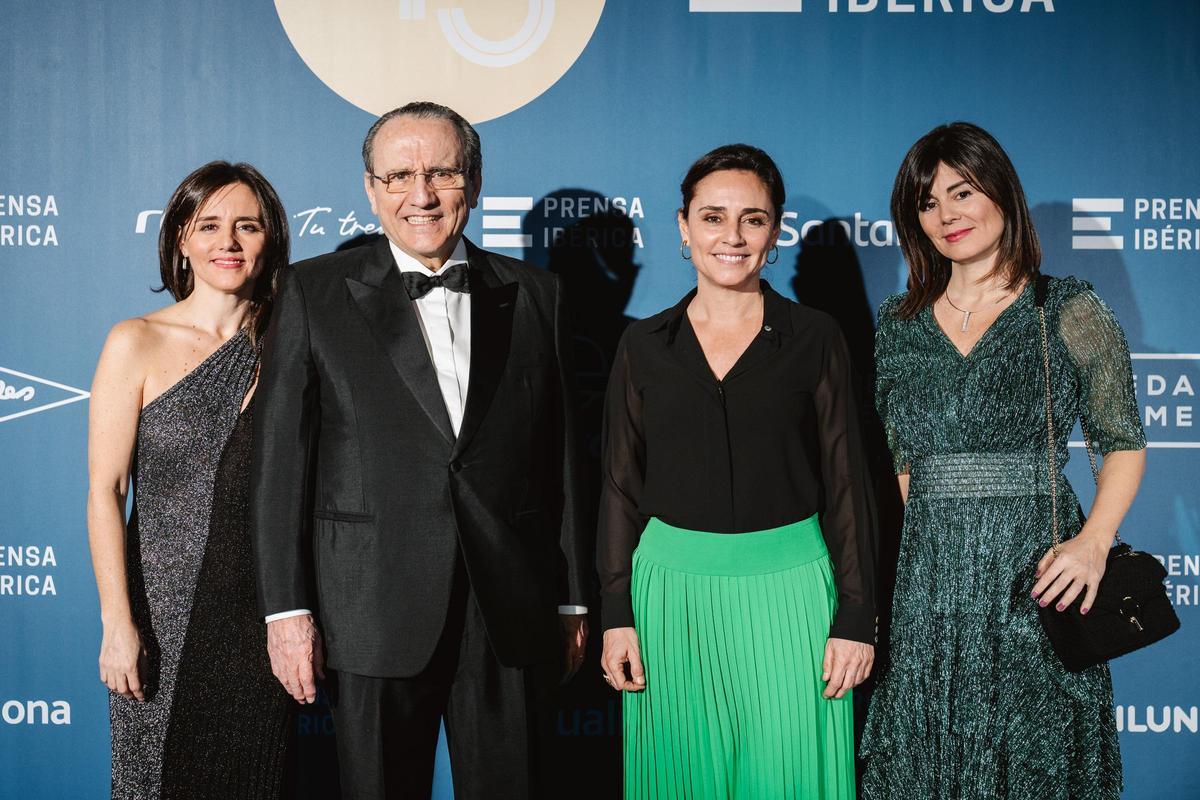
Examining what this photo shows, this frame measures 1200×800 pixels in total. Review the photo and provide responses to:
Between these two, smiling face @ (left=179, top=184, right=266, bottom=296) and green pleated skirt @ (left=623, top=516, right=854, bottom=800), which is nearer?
green pleated skirt @ (left=623, top=516, right=854, bottom=800)

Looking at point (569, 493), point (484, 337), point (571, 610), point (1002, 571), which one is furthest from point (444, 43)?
point (1002, 571)

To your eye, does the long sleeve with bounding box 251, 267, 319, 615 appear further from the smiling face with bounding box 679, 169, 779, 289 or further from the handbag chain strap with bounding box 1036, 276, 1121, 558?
the handbag chain strap with bounding box 1036, 276, 1121, 558

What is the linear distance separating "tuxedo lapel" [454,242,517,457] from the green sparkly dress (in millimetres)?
1043

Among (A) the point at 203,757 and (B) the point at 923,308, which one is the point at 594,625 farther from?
(B) the point at 923,308

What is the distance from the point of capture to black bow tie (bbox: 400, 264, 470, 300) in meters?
2.13

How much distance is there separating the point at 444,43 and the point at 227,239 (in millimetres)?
1106

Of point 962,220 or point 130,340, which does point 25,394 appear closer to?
point 130,340

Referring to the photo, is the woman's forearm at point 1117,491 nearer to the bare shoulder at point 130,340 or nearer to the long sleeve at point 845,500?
the long sleeve at point 845,500

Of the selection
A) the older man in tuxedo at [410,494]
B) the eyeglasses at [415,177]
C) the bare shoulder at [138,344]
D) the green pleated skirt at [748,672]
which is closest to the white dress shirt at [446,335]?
the older man in tuxedo at [410,494]

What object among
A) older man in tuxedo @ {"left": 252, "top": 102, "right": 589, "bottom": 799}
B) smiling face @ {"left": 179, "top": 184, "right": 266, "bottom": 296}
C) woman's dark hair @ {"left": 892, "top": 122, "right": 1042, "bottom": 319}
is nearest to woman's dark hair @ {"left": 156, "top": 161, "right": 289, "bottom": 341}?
smiling face @ {"left": 179, "top": 184, "right": 266, "bottom": 296}

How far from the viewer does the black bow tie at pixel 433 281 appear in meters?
2.13

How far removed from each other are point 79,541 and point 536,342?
1.99m

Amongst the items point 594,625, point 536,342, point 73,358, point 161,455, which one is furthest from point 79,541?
point 536,342

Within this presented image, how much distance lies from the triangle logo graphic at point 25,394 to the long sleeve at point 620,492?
6.65 feet
